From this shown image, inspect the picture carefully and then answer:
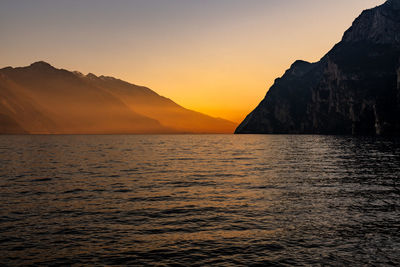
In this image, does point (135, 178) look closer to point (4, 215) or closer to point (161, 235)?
point (4, 215)

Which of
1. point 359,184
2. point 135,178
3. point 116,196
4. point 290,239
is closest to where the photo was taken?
point 290,239

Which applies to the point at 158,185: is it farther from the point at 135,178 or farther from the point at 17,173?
the point at 17,173

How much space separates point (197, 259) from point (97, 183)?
21397 mm

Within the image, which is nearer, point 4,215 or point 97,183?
point 4,215

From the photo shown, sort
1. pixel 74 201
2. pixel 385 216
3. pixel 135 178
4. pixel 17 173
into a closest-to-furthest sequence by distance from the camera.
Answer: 1. pixel 385 216
2. pixel 74 201
3. pixel 135 178
4. pixel 17 173

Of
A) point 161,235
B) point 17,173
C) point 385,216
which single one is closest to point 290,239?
point 161,235

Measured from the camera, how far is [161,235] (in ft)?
48.2

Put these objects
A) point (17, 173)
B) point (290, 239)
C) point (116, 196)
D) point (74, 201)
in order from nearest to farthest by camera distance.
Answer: point (290, 239)
point (74, 201)
point (116, 196)
point (17, 173)

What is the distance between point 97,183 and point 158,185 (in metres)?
6.45

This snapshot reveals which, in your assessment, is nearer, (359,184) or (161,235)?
(161,235)

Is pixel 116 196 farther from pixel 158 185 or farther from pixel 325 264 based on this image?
pixel 325 264

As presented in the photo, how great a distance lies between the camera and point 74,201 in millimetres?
22359

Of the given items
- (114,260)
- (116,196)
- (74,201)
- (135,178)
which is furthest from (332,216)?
(135,178)

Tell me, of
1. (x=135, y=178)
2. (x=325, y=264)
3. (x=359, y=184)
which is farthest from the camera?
(x=135, y=178)
